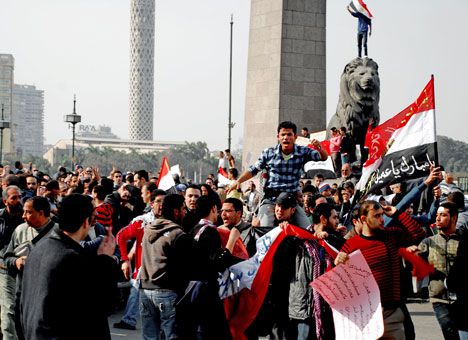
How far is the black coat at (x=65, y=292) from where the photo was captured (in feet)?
17.0

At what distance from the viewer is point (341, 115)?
19172mm

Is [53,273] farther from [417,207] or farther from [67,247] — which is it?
[417,207]

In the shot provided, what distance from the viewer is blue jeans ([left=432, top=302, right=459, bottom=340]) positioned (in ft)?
25.5

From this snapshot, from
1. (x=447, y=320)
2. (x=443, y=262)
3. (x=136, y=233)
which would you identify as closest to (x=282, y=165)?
(x=136, y=233)

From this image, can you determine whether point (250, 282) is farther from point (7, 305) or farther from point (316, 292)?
point (7, 305)

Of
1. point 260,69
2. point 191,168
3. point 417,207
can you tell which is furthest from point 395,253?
point 191,168

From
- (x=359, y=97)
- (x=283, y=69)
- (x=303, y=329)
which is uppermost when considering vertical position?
(x=283, y=69)

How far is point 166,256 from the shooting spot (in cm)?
714

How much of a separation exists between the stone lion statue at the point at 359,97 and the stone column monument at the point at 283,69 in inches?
177

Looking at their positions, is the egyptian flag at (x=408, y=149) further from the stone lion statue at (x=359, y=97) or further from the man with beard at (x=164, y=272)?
the stone lion statue at (x=359, y=97)

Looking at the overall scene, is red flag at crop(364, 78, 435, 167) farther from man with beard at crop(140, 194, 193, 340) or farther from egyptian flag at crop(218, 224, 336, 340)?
man with beard at crop(140, 194, 193, 340)

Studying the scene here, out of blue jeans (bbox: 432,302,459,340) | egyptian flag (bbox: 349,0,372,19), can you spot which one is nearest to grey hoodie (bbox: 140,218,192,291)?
blue jeans (bbox: 432,302,459,340)

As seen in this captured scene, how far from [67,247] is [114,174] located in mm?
11776

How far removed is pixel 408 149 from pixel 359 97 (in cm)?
1072
